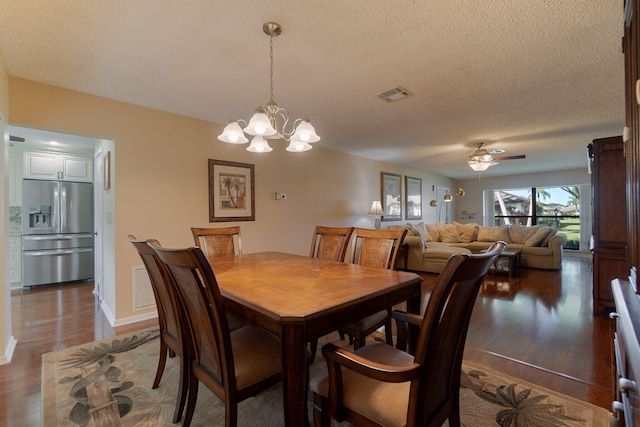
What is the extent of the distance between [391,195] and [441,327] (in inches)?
228

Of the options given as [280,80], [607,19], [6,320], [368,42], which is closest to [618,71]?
[607,19]

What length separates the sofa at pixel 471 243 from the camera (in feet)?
16.9

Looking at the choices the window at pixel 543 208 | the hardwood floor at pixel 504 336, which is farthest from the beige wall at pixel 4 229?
the window at pixel 543 208

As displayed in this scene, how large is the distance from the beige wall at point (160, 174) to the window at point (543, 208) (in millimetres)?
7398

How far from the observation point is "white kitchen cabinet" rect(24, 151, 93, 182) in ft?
13.9

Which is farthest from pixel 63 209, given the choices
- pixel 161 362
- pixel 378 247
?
pixel 378 247

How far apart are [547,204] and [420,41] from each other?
8718 mm

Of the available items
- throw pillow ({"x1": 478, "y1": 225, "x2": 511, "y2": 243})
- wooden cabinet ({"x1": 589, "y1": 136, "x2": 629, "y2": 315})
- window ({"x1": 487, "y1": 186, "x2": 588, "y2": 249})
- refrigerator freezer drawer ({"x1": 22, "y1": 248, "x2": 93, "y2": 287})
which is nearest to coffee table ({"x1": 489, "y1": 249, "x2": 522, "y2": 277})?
throw pillow ({"x1": 478, "y1": 225, "x2": 511, "y2": 243})

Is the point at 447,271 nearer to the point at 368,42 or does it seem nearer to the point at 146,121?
the point at 368,42

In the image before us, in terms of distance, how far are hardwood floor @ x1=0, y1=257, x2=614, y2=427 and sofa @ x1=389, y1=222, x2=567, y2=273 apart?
0.93 metres

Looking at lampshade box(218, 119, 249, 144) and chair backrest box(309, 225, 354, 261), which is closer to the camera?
lampshade box(218, 119, 249, 144)

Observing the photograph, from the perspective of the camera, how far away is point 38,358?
2.20m

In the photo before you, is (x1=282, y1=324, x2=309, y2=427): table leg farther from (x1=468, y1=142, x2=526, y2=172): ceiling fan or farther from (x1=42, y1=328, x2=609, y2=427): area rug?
(x1=468, y1=142, x2=526, y2=172): ceiling fan

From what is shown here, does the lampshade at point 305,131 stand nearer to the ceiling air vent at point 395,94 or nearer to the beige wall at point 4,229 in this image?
the ceiling air vent at point 395,94
